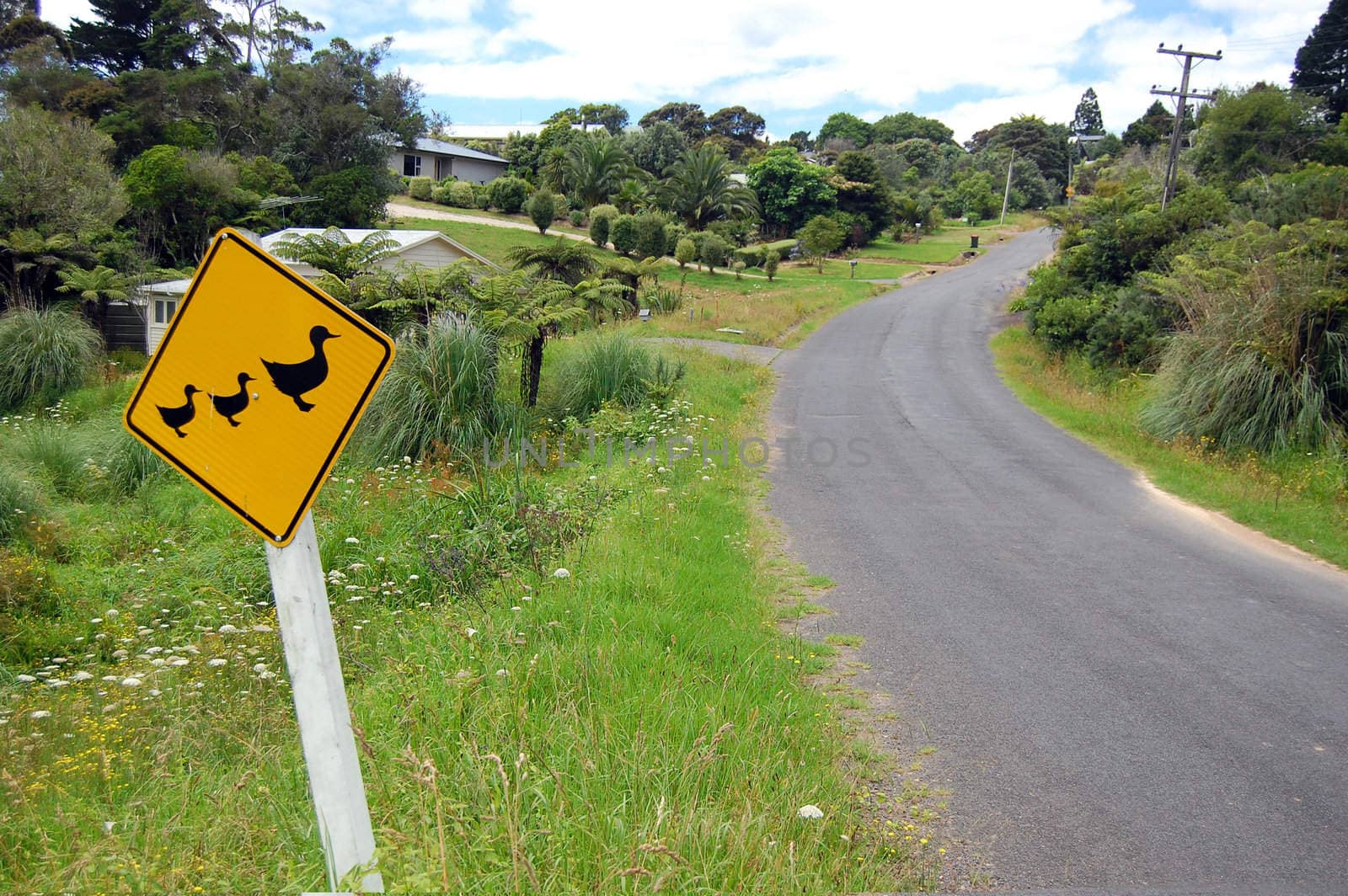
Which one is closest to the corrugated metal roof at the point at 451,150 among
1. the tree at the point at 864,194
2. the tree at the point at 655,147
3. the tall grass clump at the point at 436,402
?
the tree at the point at 655,147

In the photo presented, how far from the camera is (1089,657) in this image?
6.33m

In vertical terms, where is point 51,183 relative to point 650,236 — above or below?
above

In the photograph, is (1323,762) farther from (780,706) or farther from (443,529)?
(443,529)

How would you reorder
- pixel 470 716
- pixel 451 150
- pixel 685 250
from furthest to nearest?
pixel 451 150
pixel 685 250
pixel 470 716

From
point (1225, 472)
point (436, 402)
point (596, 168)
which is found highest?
point (596, 168)

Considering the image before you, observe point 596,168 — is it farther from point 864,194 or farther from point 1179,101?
point 1179,101

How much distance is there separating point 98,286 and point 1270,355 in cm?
2725

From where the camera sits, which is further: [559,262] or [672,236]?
[672,236]

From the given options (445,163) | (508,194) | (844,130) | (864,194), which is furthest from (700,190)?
(844,130)

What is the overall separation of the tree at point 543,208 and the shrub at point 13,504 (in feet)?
141

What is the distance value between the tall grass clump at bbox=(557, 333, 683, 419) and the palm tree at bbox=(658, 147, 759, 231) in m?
Result: 40.6

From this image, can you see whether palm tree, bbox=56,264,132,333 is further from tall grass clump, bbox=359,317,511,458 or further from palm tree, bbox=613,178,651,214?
palm tree, bbox=613,178,651,214

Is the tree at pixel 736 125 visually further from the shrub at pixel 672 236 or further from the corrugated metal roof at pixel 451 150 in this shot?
the shrub at pixel 672 236

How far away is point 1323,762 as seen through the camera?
4945 millimetres
